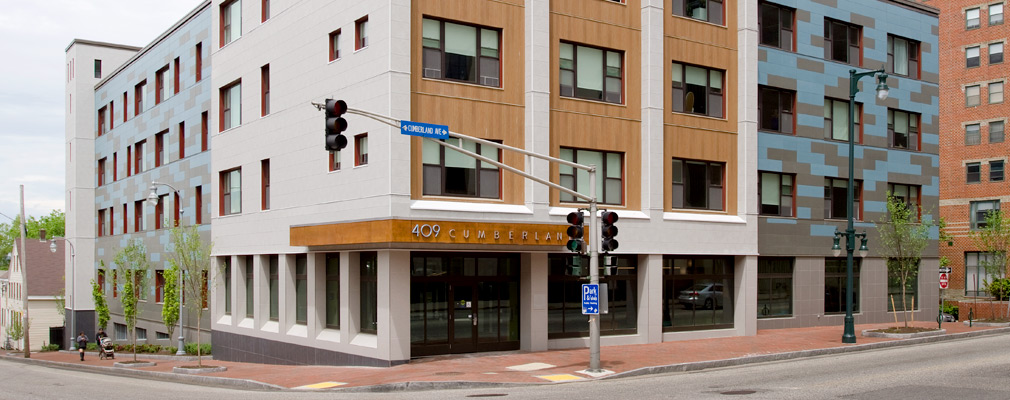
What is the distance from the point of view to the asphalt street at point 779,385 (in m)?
18.0

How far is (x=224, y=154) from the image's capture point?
37.0m

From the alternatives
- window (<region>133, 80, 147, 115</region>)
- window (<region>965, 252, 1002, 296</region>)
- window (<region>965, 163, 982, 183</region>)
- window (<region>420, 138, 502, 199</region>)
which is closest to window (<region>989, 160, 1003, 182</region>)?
window (<region>965, 163, 982, 183</region>)

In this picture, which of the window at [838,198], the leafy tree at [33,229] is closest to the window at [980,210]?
the window at [838,198]

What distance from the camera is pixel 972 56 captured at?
6019 centimetres

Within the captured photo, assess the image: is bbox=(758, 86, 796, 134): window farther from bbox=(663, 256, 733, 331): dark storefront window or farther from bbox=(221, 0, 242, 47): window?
bbox=(221, 0, 242, 47): window

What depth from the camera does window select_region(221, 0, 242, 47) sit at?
119 ft

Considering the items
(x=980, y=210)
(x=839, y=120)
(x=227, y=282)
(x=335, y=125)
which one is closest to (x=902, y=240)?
(x=839, y=120)

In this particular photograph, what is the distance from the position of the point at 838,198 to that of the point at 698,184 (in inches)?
364

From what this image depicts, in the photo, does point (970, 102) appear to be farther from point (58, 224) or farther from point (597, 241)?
point (58, 224)

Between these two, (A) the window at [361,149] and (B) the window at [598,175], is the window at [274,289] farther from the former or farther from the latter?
(B) the window at [598,175]

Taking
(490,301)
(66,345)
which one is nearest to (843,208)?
(490,301)

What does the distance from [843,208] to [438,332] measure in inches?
804

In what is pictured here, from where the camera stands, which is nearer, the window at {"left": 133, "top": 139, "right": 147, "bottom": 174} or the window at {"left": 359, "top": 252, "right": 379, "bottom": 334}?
the window at {"left": 359, "top": 252, "right": 379, "bottom": 334}

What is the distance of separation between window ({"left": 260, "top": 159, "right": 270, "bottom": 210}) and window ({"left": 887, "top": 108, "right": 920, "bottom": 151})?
26.9 metres
